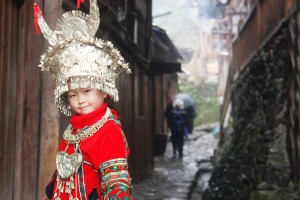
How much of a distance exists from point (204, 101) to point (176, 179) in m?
27.1

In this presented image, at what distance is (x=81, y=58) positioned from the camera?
2383 mm

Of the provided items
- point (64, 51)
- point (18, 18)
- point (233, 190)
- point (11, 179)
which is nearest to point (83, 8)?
point (18, 18)

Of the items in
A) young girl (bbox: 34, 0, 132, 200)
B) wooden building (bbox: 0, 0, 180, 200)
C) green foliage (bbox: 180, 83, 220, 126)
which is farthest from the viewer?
green foliage (bbox: 180, 83, 220, 126)

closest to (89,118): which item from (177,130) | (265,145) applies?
(265,145)

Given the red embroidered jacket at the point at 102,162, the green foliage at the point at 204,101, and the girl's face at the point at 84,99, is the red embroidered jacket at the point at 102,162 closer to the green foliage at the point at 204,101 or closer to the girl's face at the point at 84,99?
the girl's face at the point at 84,99

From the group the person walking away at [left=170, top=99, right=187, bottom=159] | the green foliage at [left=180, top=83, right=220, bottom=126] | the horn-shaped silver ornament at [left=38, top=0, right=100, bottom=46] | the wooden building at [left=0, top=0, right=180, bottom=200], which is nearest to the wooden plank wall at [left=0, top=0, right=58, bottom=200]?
the wooden building at [left=0, top=0, right=180, bottom=200]

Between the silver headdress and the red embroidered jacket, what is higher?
the silver headdress

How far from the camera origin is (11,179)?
13.3 ft

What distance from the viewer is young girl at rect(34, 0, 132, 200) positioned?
7.54ft

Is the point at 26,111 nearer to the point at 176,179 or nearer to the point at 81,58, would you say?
the point at 81,58

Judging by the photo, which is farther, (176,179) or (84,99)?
(176,179)

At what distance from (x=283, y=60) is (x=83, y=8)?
15.7 ft

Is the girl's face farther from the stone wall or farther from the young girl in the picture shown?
the stone wall

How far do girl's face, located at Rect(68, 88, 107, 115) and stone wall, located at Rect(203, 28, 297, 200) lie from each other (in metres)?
4.68
